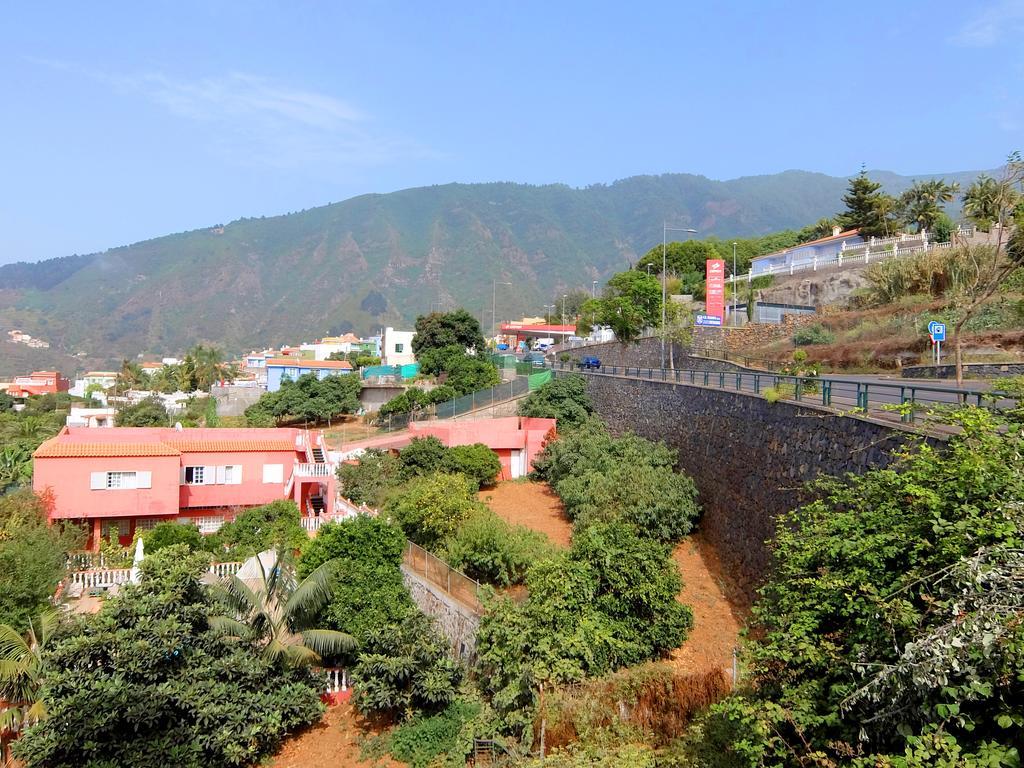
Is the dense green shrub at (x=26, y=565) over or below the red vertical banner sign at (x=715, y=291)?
below

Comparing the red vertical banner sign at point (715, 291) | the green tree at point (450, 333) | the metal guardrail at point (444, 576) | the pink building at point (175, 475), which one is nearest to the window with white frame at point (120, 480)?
the pink building at point (175, 475)

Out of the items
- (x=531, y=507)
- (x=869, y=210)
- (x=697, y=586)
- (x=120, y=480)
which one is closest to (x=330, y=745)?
(x=697, y=586)

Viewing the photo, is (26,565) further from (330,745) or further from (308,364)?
(308,364)

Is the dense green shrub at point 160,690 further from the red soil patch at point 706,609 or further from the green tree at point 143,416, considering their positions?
the green tree at point 143,416

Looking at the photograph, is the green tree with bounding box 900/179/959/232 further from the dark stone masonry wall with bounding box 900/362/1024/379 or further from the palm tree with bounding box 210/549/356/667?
the palm tree with bounding box 210/549/356/667

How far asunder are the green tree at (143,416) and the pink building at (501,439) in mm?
25810

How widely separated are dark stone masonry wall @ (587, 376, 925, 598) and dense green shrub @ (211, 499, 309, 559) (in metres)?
12.0

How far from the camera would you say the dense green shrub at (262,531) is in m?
22.7

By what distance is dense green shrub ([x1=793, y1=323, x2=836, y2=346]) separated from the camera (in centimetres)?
3403

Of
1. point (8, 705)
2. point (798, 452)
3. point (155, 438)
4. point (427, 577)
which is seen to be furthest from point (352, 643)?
point (155, 438)

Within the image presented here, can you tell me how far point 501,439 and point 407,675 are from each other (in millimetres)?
17942

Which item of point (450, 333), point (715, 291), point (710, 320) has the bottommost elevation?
point (450, 333)

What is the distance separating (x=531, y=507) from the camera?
2616 cm

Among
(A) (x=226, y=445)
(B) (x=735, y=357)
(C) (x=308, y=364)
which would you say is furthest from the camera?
(C) (x=308, y=364)
